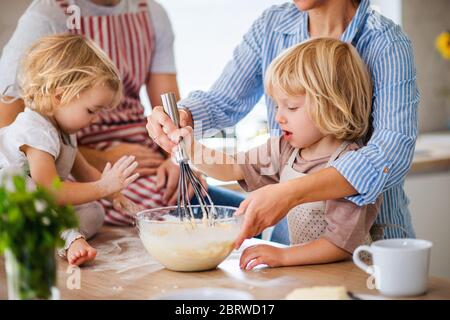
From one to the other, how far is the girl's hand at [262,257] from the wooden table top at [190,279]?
0.02 metres

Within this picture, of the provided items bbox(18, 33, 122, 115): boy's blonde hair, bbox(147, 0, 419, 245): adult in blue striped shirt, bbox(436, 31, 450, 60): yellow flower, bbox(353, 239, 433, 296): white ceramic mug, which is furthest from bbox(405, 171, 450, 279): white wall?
bbox(353, 239, 433, 296): white ceramic mug

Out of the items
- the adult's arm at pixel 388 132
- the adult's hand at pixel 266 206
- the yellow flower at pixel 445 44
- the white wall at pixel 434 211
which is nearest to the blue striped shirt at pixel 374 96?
the adult's arm at pixel 388 132

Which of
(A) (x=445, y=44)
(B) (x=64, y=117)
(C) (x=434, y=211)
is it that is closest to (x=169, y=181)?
(B) (x=64, y=117)

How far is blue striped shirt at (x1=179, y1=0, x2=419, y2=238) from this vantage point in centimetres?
152

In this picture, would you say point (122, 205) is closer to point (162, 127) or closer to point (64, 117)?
point (64, 117)

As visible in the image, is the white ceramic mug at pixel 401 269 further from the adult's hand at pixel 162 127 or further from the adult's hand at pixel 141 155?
the adult's hand at pixel 141 155

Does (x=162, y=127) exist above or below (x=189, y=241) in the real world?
above

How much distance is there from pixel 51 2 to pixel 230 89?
560mm

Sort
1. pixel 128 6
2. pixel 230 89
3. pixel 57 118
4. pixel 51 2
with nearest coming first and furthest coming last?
pixel 57 118, pixel 230 89, pixel 51 2, pixel 128 6

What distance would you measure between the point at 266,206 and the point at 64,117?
620 millimetres

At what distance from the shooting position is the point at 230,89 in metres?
2.00

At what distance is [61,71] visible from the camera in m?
1.81

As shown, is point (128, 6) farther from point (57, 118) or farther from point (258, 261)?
point (258, 261)
